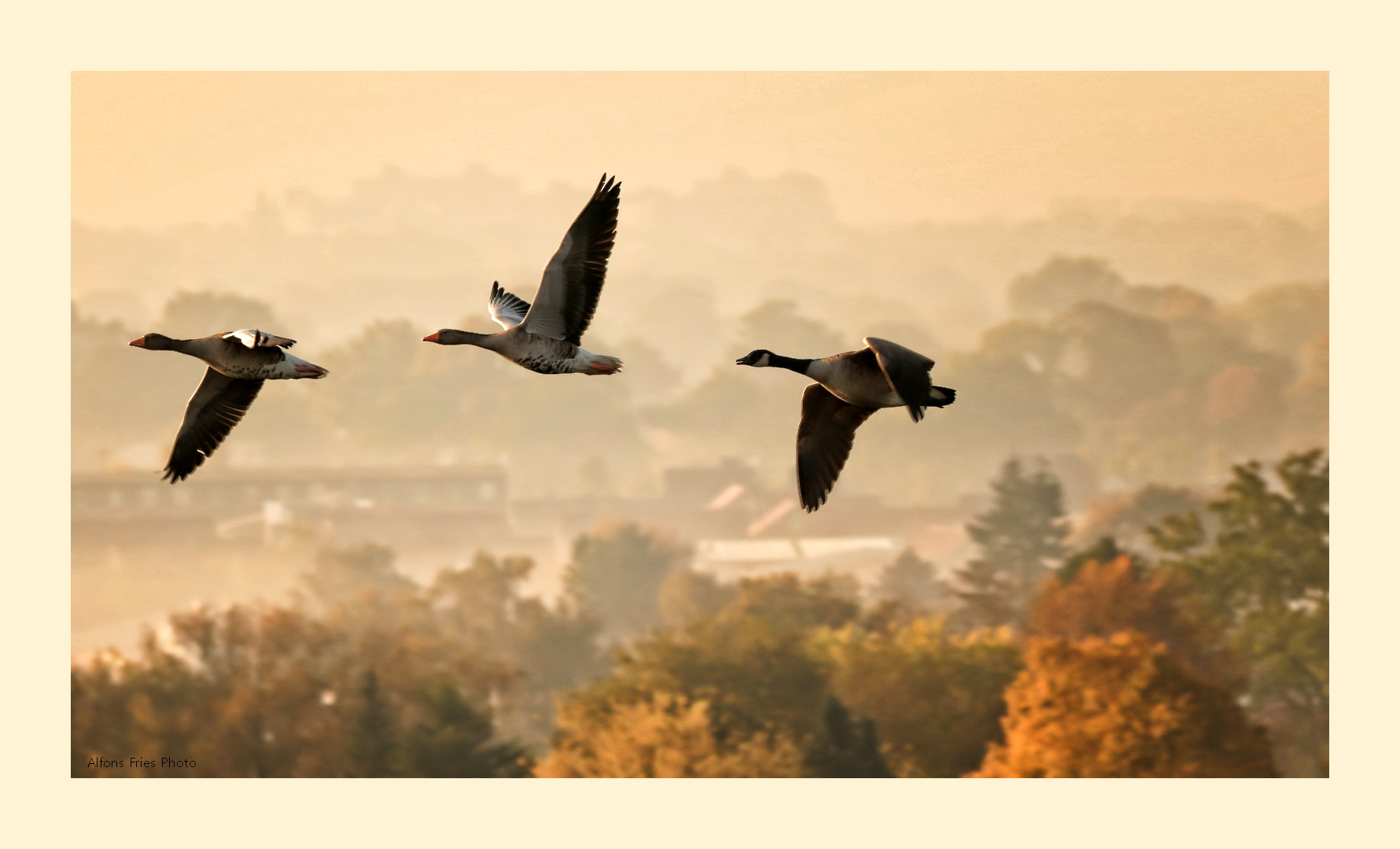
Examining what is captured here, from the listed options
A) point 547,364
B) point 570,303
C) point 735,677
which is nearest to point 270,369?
point 547,364

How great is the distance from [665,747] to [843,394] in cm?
6114

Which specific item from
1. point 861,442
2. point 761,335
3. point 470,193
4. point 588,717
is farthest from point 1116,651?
point 470,193

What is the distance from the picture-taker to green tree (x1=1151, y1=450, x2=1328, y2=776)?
282 feet

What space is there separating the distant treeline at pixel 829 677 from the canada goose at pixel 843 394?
49487 millimetres

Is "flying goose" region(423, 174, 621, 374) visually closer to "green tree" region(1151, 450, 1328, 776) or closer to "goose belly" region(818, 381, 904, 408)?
"goose belly" region(818, 381, 904, 408)

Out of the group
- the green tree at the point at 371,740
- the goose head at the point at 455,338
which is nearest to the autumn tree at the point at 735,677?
the green tree at the point at 371,740

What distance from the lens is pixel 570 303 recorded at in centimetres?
1477

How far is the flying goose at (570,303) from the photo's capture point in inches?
568

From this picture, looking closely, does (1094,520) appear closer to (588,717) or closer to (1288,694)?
(1288,694)

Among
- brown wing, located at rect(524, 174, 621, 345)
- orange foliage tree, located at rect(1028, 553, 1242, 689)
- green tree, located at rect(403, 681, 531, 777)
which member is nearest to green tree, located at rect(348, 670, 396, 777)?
green tree, located at rect(403, 681, 531, 777)

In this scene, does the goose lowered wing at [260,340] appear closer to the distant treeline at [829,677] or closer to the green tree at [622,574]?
the distant treeline at [829,677]

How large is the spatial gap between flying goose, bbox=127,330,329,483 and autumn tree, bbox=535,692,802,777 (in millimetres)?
56862

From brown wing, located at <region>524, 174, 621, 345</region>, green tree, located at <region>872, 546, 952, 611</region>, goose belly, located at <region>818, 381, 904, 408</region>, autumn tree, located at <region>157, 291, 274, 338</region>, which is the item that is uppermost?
autumn tree, located at <region>157, 291, 274, 338</region>

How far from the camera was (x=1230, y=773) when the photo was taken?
220ft
